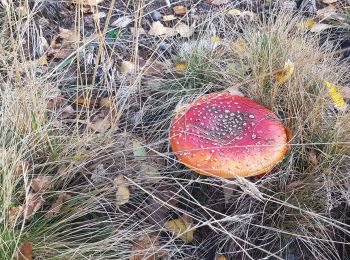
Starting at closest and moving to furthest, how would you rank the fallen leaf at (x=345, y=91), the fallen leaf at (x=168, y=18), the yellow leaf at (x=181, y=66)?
1. the fallen leaf at (x=345, y=91)
2. the yellow leaf at (x=181, y=66)
3. the fallen leaf at (x=168, y=18)

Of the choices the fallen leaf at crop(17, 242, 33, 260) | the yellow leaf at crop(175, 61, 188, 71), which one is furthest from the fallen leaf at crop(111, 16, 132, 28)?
the fallen leaf at crop(17, 242, 33, 260)

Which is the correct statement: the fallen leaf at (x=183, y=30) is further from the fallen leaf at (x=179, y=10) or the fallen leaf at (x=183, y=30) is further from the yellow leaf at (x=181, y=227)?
the yellow leaf at (x=181, y=227)

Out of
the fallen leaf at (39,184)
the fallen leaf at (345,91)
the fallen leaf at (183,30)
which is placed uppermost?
the fallen leaf at (183,30)

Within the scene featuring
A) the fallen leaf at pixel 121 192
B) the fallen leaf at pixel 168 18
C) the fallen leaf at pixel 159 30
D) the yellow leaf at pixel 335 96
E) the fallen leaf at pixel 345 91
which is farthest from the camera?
the fallen leaf at pixel 168 18

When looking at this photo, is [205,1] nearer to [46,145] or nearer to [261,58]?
[261,58]

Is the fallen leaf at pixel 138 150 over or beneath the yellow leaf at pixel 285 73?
beneath

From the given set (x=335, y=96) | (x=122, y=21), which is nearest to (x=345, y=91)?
(x=335, y=96)

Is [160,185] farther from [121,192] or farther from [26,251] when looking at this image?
[26,251]

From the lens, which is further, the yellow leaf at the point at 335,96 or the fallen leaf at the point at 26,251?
the yellow leaf at the point at 335,96

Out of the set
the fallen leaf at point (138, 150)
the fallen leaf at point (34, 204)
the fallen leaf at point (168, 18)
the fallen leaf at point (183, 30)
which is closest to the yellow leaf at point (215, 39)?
the fallen leaf at point (183, 30)
